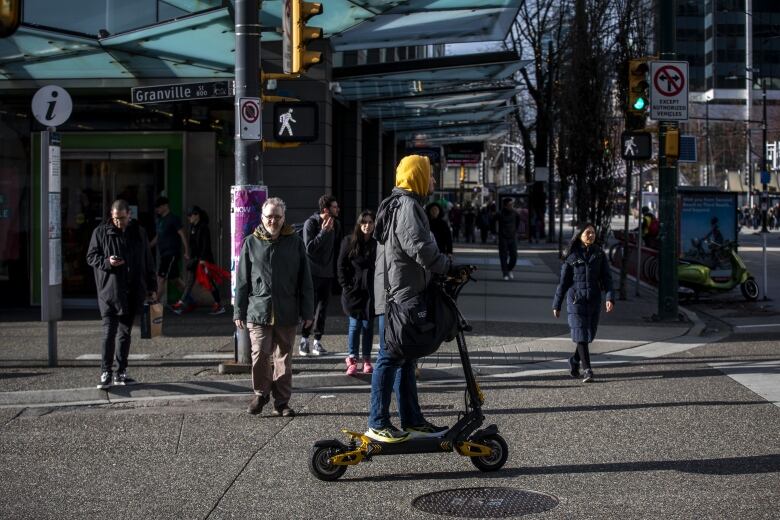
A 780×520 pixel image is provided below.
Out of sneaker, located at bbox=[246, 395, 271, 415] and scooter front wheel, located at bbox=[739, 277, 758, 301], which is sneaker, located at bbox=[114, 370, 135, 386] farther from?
scooter front wheel, located at bbox=[739, 277, 758, 301]

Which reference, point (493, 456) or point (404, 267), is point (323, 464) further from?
point (404, 267)

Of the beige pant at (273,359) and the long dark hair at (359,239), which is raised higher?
the long dark hair at (359,239)

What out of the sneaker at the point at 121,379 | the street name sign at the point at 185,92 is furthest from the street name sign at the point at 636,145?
the sneaker at the point at 121,379

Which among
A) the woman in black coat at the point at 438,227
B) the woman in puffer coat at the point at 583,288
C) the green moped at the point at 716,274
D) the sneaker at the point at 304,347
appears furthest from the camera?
the green moped at the point at 716,274

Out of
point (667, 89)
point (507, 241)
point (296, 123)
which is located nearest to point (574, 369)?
point (296, 123)

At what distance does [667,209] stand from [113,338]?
8948 millimetres

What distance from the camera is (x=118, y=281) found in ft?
33.8

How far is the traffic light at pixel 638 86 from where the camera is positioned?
15859 millimetres

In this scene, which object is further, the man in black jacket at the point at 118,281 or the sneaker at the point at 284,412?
the man in black jacket at the point at 118,281

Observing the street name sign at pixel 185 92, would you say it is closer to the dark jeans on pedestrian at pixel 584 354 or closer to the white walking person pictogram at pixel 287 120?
the white walking person pictogram at pixel 287 120

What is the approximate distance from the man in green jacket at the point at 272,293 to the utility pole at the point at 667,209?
848cm

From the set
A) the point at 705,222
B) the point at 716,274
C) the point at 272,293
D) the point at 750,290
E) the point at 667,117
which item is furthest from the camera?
the point at 705,222

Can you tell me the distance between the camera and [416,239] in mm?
6875

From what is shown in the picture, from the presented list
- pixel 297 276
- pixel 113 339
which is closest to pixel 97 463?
pixel 297 276
